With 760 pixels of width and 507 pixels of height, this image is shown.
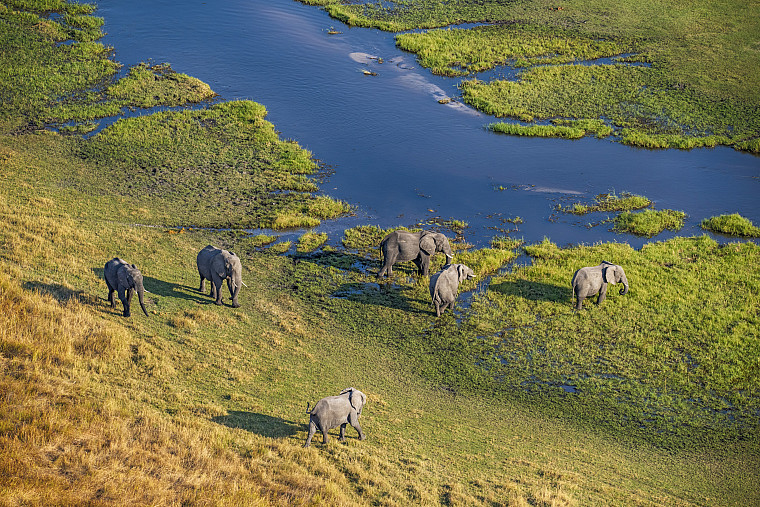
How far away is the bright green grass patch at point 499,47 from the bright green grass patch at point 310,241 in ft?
89.4

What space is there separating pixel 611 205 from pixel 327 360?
66.0ft

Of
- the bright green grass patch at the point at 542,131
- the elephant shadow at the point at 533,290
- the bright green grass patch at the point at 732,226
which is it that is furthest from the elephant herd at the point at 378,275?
the bright green grass patch at the point at 542,131

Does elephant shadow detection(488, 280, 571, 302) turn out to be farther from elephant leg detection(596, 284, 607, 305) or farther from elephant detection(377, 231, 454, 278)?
elephant detection(377, 231, 454, 278)

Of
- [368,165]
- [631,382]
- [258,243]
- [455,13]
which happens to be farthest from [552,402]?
[455,13]

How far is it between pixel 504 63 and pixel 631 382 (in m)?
37.9

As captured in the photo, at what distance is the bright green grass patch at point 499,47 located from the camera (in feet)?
180

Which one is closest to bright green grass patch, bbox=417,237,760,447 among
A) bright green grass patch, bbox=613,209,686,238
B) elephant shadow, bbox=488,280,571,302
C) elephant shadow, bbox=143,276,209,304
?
elephant shadow, bbox=488,280,571,302

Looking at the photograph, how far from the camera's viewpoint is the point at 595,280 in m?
25.8

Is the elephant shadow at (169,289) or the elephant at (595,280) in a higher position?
the elephant at (595,280)

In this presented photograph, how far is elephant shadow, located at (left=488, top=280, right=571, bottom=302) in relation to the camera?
2675 centimetres

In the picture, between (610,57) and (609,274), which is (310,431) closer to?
(609,274)

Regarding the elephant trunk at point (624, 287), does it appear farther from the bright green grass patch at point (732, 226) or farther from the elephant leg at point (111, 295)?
the elephant leg at point (111, 295)

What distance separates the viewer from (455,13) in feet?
212

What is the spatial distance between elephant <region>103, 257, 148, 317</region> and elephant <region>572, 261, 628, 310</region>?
50.5ft
